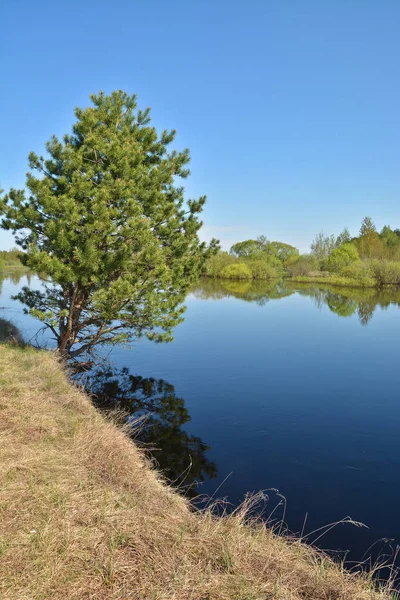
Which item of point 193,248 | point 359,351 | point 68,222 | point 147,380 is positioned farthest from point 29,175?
point 359,351

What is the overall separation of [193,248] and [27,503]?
9.75 m

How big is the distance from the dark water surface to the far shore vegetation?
30560mm

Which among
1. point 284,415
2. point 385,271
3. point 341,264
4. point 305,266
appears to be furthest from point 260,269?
point 284,415

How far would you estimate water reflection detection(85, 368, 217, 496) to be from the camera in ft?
28.1

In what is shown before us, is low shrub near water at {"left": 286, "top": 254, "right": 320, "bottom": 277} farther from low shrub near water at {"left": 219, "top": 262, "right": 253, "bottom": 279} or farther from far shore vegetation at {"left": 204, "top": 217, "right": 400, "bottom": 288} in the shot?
low shrub near water at {"left": 219, "top": 262, "right": 253, "bottom": 279}

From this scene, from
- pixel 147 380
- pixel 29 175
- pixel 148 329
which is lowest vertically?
pixel 147 380

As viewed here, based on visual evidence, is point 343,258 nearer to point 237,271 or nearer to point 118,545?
point 237,271

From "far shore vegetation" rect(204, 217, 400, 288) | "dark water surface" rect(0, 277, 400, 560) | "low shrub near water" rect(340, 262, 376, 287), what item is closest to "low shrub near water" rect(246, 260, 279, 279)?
"far shore vegetation" rect(204, 217, 400, 288)

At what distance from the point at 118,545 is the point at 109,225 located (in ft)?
24.7

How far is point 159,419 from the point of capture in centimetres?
1118

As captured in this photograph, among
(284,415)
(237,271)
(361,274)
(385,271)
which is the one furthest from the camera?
(237,271)

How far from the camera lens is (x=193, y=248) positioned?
13219mm

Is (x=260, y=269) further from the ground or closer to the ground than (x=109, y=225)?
further from the ground

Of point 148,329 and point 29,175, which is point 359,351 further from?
point 29,175
